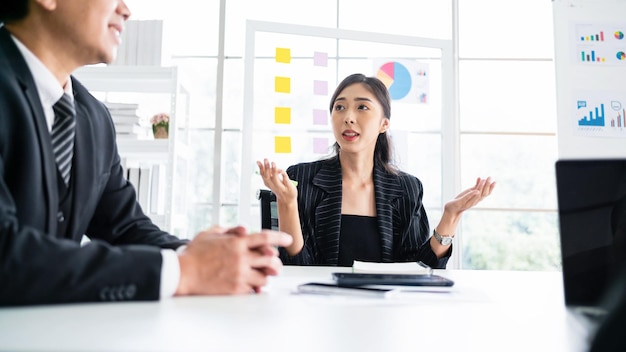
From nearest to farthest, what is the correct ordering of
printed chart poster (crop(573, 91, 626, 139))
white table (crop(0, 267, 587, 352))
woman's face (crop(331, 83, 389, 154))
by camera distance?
white table (crop(0, 267, 587, 352)), woman's face (crop(331, 83, 389, 154)), printed chart poster (crop(573, 91, 626, 139))

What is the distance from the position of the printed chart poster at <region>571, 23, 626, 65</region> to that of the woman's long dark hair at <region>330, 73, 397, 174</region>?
1.81 m

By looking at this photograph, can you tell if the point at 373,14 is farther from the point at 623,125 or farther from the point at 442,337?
the point at 442,337

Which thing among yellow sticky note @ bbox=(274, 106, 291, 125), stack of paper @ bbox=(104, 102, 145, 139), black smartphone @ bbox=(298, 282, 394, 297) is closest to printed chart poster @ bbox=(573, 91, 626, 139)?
yellow sticky note @ bbox=(274, 106, 291, 125)

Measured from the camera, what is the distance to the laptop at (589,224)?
0.77m

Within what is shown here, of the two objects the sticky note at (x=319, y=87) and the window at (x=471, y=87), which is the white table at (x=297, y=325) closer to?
the sticky note at (x=319, y=87)

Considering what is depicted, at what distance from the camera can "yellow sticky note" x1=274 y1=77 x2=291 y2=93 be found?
3.26 metres

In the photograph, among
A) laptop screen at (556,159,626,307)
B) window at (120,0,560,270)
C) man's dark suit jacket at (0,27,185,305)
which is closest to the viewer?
man's dark suit jacket at (0,27,185,305)

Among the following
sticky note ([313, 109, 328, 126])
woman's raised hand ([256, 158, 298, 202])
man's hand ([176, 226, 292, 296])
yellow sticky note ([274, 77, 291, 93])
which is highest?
yellow sticky note ([274, 77, 291, 93])

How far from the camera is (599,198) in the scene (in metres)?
0.79

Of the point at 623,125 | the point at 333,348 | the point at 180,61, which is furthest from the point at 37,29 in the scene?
the point at 623,125

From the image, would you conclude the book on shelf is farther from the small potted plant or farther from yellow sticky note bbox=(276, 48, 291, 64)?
yellow sticky note bbox=(276, 48, 291, 64)

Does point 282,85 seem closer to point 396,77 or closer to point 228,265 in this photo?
point 396,77

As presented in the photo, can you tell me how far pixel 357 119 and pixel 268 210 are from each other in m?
0.60

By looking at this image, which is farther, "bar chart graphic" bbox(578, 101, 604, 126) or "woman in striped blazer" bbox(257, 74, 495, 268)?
"bar chart graphic" bbox(578, 101, 604, 126)
